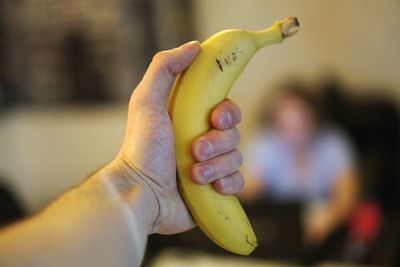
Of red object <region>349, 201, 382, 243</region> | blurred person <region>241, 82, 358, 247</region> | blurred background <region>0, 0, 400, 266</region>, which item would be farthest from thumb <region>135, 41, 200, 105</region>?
blurred person <region>241, 82, 358, 247</region>

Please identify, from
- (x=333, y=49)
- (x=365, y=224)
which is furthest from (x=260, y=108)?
(x=365, y=224)

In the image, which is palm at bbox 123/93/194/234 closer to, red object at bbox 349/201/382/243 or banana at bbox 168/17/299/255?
banana at bbox 168/17/299/255

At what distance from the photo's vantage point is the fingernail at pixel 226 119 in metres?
0.70

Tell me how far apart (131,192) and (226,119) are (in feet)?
0.55

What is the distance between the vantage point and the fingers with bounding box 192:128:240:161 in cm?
69

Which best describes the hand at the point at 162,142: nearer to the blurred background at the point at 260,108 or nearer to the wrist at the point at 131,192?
the wrist at the point at 131,192

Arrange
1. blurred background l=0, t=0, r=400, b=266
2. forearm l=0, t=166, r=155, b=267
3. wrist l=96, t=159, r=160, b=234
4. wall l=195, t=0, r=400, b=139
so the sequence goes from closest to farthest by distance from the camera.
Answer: forearm l=0, t=166, r=155, b=267 < wrist l=96, t=159, r=160, b=234 < blurred background l=0, t=0, r=400, b=266 < wall l=195, t=0, r=400, b=139

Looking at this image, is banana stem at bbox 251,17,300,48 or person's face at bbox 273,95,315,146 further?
person's face at bbox 273,95,315,146

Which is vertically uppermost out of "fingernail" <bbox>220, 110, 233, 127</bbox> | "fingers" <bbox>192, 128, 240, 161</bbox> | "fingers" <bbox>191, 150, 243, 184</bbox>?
"fingernail" <bbox>220, 110, 233, 127</bbox>

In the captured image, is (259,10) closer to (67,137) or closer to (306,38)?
(306,38)

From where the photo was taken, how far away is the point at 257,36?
70 centimetres

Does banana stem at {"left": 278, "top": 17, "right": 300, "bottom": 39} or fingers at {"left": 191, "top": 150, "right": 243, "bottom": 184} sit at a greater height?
banana stem at {"left": 278, "top": 17, "right": 300, "bottom": 39}

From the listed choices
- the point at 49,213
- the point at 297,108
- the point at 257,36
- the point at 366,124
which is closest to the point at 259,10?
the point at 297,108

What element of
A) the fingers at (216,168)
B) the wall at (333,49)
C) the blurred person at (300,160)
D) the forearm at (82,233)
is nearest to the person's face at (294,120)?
the blurred person at (300,160)
